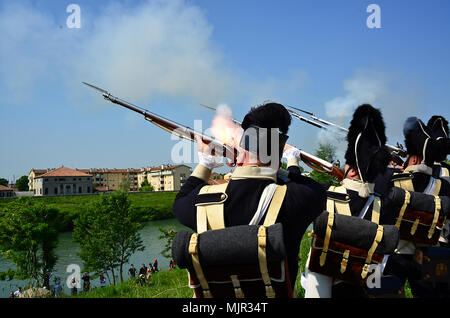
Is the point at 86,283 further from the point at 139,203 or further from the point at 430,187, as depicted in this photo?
the point at 139,203

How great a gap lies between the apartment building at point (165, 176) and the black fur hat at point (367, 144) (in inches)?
4682

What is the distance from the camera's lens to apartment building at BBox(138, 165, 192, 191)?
5487 inches

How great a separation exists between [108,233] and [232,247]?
5841 cm

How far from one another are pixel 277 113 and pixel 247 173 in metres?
0.59

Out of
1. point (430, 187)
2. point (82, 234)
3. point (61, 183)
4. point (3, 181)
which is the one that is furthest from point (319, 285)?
point (3, 181)

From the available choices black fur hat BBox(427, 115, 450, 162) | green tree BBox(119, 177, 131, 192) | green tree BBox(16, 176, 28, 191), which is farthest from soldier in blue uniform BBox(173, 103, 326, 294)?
green tree BBox(16, 176, 28, 191)

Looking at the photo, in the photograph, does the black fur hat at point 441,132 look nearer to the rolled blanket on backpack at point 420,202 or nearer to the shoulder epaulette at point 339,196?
the rolled blanket on backpack at point 420,202

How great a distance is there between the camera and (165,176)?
15338 centimetres

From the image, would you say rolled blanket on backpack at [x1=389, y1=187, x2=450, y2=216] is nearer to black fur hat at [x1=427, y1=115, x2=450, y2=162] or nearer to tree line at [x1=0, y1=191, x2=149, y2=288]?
black fur hat at [x1=427, y1=115, x2=450, y2=162]

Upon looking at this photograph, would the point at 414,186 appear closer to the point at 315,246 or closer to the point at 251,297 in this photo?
the point at 315,246

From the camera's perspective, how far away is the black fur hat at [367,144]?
14.9 feet

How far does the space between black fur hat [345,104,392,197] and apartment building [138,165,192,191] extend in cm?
11891

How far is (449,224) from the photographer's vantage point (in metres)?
6.62

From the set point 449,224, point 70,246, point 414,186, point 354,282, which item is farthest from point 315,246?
point 70,246
